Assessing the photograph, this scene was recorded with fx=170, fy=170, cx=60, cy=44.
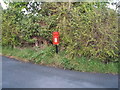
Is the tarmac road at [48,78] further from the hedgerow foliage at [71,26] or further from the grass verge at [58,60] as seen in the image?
the hedgerow foliage at [71,26]

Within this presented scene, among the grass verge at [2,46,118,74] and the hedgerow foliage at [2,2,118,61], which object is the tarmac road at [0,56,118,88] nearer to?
the grass verge at [2,46,118,74]

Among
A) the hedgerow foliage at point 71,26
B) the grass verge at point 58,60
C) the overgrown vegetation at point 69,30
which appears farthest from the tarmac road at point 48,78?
the hedgerow foliage at point 71,26

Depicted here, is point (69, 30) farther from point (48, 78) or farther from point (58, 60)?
point (48, 78)

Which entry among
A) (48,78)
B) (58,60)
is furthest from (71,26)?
(48,78)

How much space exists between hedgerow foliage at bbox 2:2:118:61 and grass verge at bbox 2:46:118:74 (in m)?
0.26

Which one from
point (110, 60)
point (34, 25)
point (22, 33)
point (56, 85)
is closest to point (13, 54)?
point (22, 33)

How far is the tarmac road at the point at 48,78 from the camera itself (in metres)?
4.27

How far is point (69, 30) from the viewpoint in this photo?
6129 millimetres

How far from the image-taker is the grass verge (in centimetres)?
544

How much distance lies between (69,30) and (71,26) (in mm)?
190

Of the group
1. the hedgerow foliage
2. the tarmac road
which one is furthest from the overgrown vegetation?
the tarmac road

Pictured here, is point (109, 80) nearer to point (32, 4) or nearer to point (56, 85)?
point (56, 85)

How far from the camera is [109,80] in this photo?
4695 mm

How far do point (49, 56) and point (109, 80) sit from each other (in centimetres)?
237
